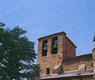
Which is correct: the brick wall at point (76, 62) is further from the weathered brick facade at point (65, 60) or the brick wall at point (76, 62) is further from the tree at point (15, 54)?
the tree at point (15, 54)

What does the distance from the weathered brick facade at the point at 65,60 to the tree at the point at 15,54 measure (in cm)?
432

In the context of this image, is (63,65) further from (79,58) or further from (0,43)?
(0,43)

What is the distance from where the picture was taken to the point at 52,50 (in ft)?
77.8

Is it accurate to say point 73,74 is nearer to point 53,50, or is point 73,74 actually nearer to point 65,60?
point 65,60

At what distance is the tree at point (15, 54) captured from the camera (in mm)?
16328

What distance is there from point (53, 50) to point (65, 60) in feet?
7.43

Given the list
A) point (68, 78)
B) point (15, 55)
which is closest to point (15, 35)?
point (15, 55)

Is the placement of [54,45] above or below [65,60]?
above

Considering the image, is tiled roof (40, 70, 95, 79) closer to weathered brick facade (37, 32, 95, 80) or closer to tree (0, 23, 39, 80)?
weathered brick facade (37, 32, 95, 80)

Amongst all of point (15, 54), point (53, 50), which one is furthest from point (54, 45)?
point (15, 54)

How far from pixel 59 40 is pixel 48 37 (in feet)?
5.27

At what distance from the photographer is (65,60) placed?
72.5ft

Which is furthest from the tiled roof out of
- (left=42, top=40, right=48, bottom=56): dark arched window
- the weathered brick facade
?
(left=42, top=40, right=48, bottom=56): dark arched window

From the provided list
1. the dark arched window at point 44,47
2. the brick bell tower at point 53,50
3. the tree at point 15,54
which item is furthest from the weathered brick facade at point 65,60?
the tree at point 15,54
